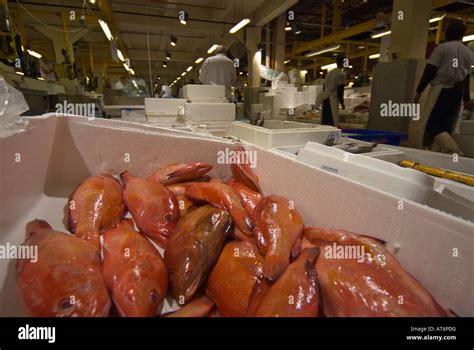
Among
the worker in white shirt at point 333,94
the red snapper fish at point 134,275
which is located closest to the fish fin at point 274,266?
the red snapper fish at point 134,275

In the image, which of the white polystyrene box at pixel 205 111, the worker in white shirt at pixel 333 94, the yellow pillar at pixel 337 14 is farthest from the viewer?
the yellow pillar at pixel 337 14

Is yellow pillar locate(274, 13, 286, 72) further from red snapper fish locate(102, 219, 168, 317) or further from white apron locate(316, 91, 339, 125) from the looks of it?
red snapper fish locate(102, 219, 168, 317)

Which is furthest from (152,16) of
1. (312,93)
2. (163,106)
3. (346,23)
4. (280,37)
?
(346,23)

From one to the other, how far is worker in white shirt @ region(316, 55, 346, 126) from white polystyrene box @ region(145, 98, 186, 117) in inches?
145

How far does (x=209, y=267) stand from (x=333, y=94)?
582cm

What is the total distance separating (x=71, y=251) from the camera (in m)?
0.80

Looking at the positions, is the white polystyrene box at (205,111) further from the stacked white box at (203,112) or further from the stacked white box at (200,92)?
the stacked white box at (200,92)

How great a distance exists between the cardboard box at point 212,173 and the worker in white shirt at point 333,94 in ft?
15.8

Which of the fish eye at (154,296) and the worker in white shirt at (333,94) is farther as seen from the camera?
the worker in white shirt at (333,94)

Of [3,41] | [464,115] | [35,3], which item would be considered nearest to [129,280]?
[3,41]

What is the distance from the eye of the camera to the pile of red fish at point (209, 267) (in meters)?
0.65

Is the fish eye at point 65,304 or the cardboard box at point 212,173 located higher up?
the cardboard box at point 212,173

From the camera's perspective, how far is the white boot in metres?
3.46
